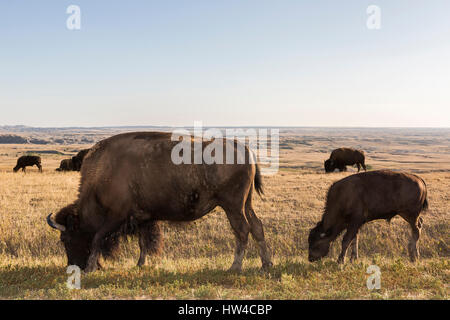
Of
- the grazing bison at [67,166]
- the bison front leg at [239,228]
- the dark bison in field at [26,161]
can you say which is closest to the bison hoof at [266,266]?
the bison front leg at [239,228]

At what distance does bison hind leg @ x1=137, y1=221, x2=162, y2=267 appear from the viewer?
701 centimetres

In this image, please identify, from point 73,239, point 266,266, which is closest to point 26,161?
point 73,239

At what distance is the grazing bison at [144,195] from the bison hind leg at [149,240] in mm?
209

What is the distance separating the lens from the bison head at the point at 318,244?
309 inches

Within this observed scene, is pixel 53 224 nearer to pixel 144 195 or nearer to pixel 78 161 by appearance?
pixel 144 195

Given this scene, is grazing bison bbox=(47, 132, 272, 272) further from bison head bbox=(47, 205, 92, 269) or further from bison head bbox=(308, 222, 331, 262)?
bison head bbox=(308, 222, 331, 262)

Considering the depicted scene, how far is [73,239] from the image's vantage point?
6.75 m

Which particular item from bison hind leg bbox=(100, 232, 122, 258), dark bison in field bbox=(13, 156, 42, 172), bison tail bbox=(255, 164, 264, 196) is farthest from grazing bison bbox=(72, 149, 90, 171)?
bison tail bbox=(255, 164, 264, 196)

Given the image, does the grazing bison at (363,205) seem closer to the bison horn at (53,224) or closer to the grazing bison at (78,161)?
the bison horn at (53,224)

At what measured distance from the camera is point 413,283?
544 centimetres

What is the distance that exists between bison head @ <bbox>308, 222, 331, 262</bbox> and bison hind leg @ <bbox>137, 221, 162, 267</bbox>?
3397 mm

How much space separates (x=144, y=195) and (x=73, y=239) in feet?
5.65
